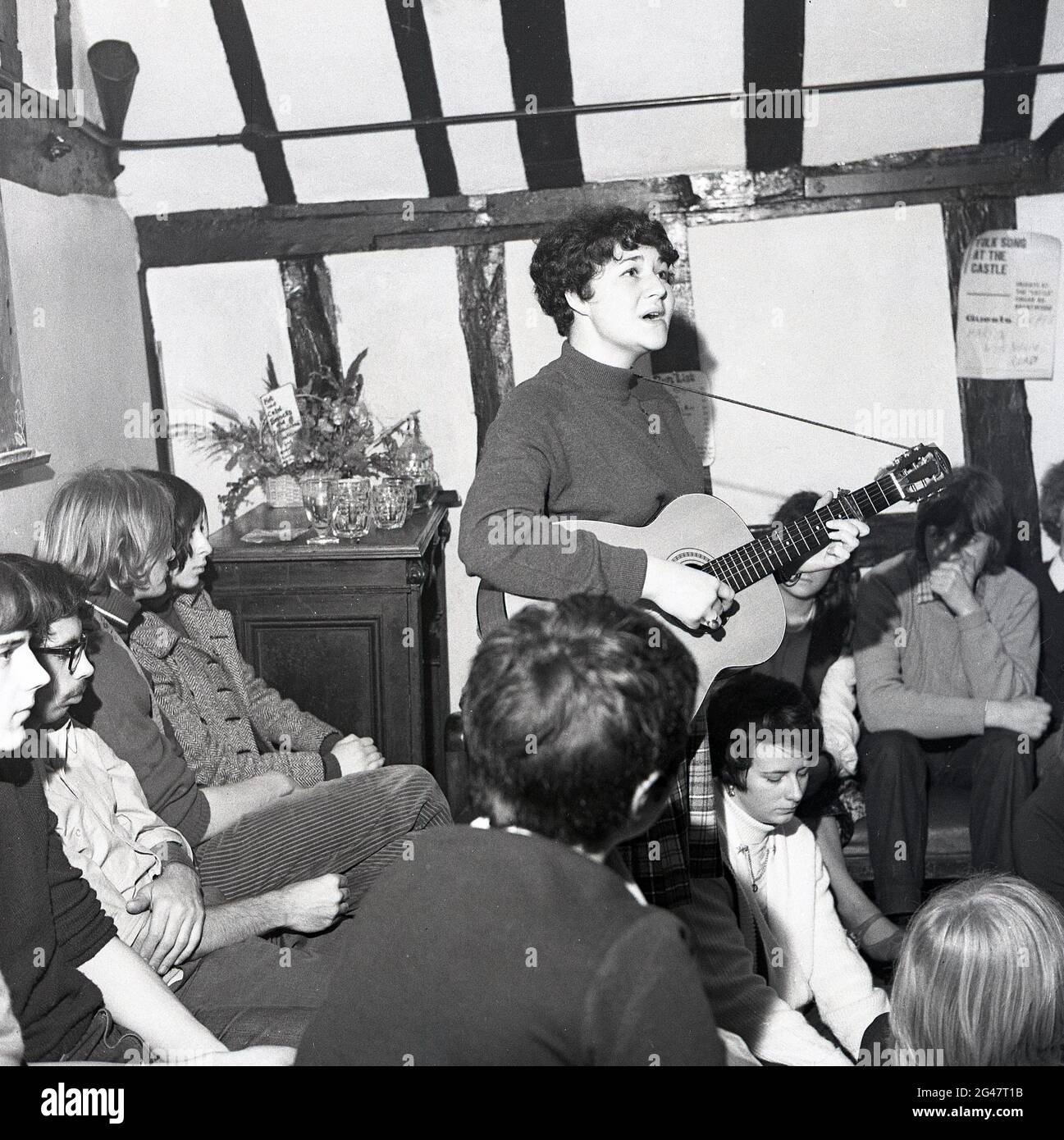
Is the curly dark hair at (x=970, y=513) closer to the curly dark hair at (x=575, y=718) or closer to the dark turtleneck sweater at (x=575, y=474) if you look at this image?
the dark turtleneck sweater at (x=575, y=474)

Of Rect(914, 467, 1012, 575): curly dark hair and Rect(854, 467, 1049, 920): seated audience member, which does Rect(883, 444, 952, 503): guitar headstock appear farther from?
Rect(914, 467, 1012, 575): curly dark hair

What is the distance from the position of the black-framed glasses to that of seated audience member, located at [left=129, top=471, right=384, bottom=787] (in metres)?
0.60

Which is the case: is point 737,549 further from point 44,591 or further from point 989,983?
point 44,591

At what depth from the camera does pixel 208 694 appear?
2797 mm

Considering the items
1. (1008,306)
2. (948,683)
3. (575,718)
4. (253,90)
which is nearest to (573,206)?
(253,90)

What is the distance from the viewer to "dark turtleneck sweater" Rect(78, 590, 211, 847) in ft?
7.73

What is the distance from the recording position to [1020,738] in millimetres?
3127

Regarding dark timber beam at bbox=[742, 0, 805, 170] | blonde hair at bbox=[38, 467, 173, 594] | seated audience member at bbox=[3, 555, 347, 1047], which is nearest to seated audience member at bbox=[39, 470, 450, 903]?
blonde hair at bbox=[38, 467, 173, 594]

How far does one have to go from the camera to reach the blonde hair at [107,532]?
2572 mm

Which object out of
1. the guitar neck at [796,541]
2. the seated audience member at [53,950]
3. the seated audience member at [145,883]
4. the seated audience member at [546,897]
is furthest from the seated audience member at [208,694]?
the seated audience member at [546,897]

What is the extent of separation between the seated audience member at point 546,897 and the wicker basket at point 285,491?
8.83ft

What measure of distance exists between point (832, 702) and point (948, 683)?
332mm
